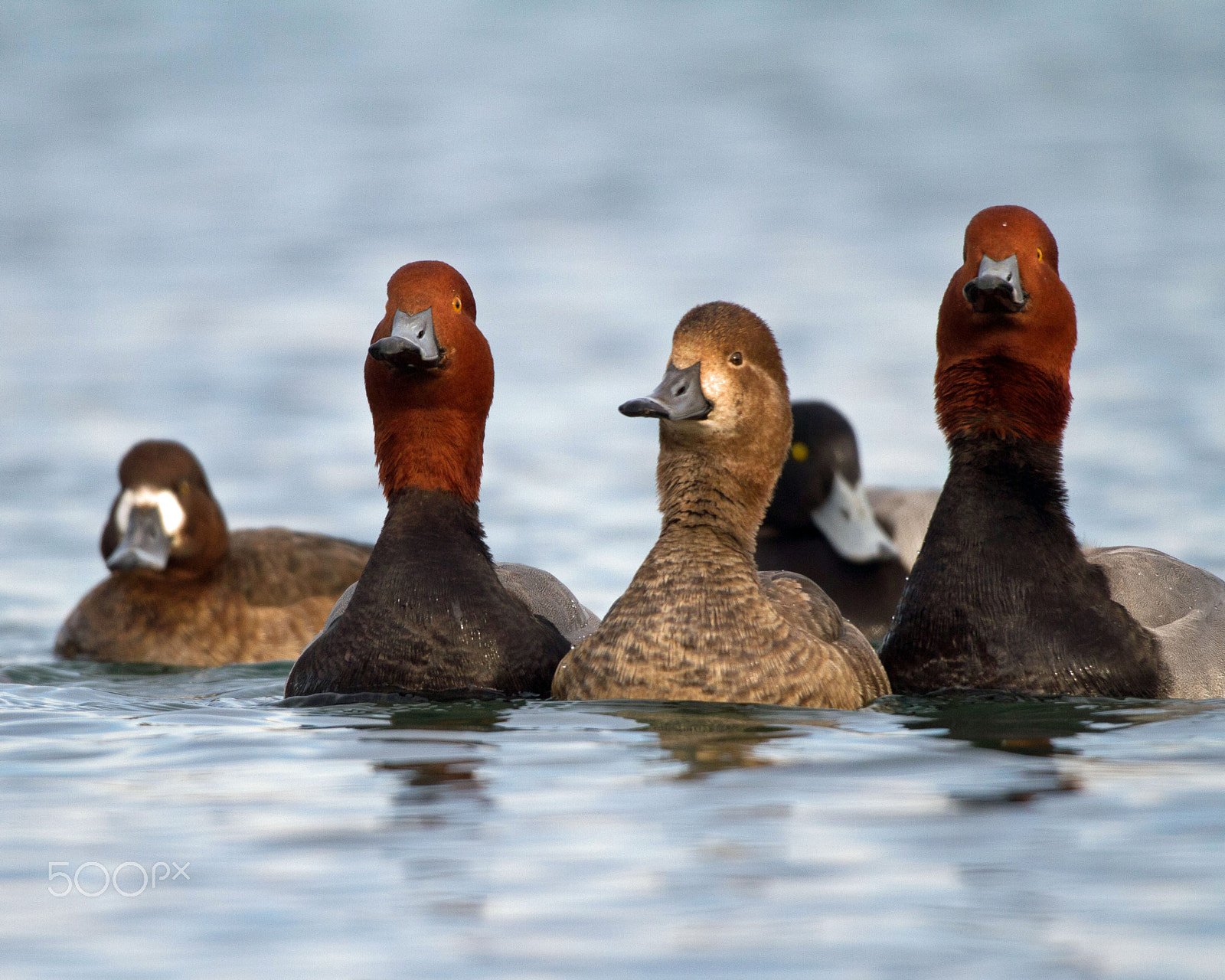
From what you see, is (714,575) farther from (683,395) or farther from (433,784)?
(433,784)

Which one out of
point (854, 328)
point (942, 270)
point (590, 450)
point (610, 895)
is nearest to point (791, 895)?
point (610, 895)

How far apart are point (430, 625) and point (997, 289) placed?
7.53 feet

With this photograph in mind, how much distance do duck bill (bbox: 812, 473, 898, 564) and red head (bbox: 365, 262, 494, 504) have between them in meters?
4.10

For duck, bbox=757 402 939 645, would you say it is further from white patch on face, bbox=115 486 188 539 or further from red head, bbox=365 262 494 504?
red head, bbox=365 262 494 504

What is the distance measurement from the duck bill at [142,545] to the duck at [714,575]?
4202 millimetres

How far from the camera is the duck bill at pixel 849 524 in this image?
1080cm

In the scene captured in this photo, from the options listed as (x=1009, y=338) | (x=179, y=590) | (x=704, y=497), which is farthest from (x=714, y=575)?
(x=179, y=590)

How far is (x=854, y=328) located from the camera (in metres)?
18.2

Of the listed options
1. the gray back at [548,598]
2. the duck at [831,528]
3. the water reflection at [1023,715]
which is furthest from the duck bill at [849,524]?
the water reflection at [1023,715]

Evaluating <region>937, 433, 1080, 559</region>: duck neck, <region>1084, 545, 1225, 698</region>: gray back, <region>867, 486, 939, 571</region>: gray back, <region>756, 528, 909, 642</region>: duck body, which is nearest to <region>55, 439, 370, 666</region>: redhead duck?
<region>756, 528, 909, 642</region>: duck body

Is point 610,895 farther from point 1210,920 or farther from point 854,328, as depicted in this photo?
point 854,328

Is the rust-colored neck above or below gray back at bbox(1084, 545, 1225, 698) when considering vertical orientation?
above

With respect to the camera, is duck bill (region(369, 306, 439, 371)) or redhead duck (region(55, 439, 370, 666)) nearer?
duck bill (region(369, 306, 439, 371))

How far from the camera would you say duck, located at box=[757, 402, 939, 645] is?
1064 centimetres
